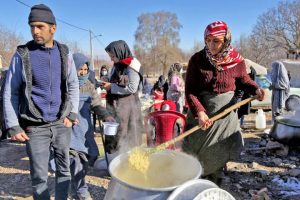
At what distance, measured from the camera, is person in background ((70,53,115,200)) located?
3162 mm

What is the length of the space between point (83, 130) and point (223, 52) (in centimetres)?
158

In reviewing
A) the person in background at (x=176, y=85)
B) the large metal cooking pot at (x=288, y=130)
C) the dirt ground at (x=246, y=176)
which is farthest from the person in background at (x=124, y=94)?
the person in background at (x=176, y=85)

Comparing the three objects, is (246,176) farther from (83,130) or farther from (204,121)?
(83,130)

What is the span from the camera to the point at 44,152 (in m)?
2.55

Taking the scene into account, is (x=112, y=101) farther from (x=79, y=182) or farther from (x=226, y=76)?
(x=226, y=76)

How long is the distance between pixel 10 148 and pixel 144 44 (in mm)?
42662

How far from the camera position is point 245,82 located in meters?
2.81

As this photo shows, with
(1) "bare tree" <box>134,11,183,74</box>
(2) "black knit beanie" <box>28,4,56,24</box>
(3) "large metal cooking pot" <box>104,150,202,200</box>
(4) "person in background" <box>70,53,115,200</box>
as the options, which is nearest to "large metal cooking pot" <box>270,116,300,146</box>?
(4) "person in background" <box>70,53,115,200</box>

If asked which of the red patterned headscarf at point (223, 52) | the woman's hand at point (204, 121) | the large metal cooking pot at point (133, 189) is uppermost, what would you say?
the red patterned headscarf at point (223, 52)

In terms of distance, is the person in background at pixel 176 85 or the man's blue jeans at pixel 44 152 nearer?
the man's blue jeans at pixel 44 152

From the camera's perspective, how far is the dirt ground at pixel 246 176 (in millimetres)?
3734

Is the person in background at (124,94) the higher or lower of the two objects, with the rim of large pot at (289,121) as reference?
higher

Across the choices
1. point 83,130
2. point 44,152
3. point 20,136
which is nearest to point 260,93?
point 83,130

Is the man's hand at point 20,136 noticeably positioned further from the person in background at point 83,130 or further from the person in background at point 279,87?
the person in background at point 279,87
